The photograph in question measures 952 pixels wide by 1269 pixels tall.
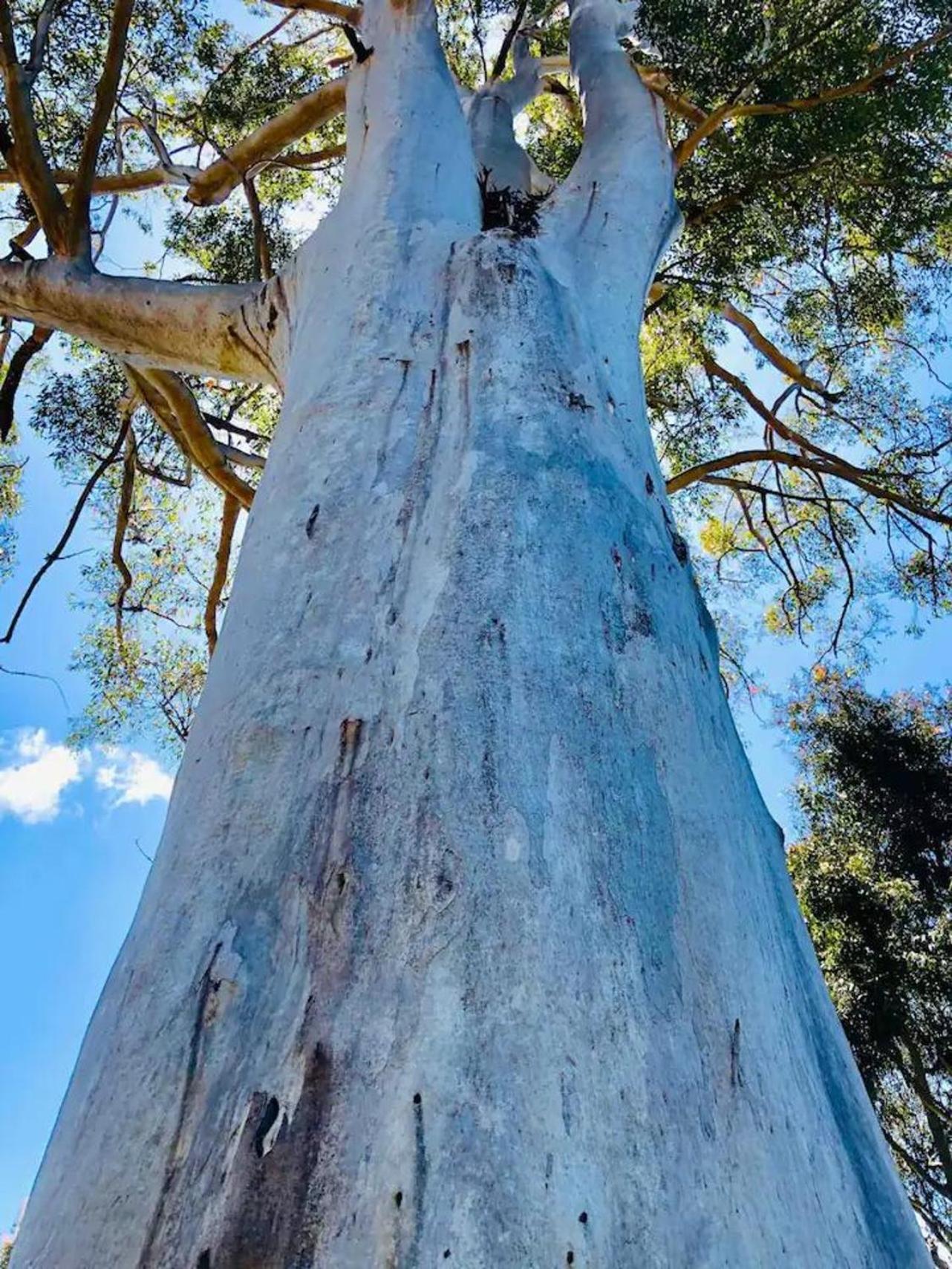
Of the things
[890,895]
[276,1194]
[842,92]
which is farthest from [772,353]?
[276,1194]

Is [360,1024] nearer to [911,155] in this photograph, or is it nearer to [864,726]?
[911,155]

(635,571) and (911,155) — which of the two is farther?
(911,155)

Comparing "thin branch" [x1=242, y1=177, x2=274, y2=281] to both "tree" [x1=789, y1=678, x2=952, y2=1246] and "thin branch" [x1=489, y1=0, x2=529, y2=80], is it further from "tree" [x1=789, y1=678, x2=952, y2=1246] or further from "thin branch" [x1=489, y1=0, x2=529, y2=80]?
"tree" [x1=789, y1=678, x2=952, y2=1246]

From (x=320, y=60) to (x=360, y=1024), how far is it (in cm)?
721

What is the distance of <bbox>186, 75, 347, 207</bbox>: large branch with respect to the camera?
4.02 metres

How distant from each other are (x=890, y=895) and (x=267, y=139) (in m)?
8.17

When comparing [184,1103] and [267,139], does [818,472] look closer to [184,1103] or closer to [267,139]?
[267,139]

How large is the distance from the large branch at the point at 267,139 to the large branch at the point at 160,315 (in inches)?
59.9

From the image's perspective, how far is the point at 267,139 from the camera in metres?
4.18

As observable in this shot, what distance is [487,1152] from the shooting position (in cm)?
70

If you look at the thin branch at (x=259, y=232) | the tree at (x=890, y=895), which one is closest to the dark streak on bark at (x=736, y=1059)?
the thin branch at (x=259, y=232)

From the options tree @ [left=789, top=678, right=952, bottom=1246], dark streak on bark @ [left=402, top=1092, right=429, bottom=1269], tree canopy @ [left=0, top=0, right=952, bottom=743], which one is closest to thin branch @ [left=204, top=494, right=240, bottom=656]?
tree canopy @ [left=0, top=0, right=952, bottom=743]

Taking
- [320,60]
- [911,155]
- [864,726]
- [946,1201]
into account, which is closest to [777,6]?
[911,155]

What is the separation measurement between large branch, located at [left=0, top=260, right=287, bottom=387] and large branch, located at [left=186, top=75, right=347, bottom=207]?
1.52m
